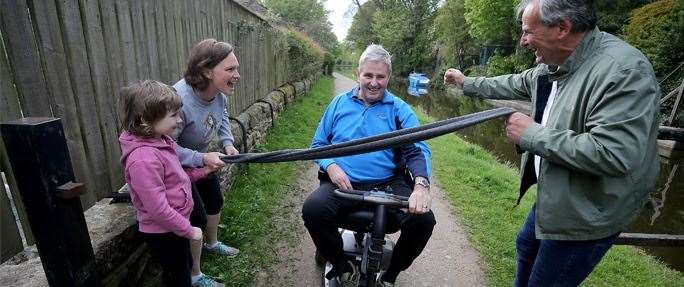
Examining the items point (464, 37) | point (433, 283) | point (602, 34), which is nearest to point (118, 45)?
point (602, 34)

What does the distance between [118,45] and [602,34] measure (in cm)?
292

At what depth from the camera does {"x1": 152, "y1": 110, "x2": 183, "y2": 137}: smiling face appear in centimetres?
202

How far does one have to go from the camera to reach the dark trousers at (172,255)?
7.15 feet

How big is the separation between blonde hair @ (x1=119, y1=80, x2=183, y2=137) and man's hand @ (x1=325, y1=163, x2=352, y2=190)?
117cm

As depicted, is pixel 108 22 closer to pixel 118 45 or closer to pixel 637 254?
pixel 118 45

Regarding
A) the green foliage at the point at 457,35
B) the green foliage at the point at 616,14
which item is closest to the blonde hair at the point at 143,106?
the green foliage at the point at 616,14

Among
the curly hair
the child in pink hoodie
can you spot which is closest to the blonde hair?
the child in pink hoodie

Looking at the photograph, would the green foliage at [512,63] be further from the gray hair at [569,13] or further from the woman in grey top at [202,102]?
the woman in grey top at [202,102]

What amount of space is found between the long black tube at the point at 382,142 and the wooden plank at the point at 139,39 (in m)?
1.57

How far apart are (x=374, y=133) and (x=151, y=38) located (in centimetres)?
203

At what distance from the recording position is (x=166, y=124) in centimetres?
204

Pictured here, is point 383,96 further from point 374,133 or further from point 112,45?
point 112,45

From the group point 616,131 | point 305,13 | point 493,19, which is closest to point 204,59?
point 616,131

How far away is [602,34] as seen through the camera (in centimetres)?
188
